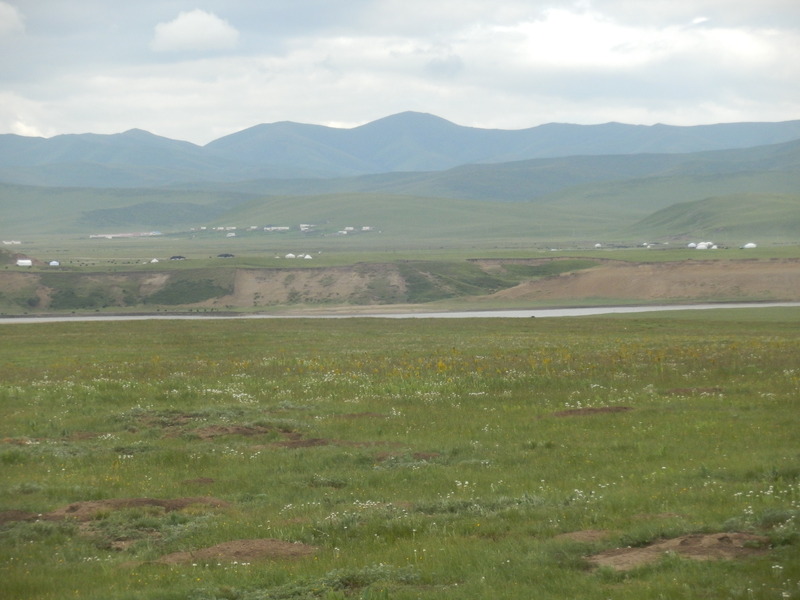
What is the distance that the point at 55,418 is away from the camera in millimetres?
26672

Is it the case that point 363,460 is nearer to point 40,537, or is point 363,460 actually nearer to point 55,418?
point 40,537

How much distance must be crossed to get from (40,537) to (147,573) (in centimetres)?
324

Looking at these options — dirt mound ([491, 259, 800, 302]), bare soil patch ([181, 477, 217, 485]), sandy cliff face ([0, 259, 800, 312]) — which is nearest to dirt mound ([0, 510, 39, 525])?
bare soil patch ([181, 477, 217, 485])

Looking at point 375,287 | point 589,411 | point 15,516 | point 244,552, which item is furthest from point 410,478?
point 375,287

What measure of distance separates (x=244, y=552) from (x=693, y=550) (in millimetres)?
6136

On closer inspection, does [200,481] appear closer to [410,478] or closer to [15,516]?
[15,516]

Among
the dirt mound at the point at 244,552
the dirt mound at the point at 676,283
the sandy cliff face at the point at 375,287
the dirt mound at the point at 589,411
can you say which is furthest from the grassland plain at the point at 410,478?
the sandy cliff face at the point at 375,287

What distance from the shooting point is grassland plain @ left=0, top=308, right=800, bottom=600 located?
12398 millimetres

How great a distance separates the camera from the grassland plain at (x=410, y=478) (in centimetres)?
1240

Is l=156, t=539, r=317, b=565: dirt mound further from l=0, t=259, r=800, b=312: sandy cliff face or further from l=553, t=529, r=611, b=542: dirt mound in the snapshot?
l=0, t=259, r=800, b=312: sandy cliff face

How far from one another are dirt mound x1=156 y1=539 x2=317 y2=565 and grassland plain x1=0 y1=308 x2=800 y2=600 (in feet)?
0.15

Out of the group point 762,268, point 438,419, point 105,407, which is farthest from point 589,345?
point 762,268

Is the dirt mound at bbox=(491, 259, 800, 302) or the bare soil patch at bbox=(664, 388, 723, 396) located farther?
the dirt mound at bbox=(491, 259, 800, 302)

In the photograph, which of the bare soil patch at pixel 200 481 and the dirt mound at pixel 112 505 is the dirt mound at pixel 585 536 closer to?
the dirt mound at pixel 112 505
